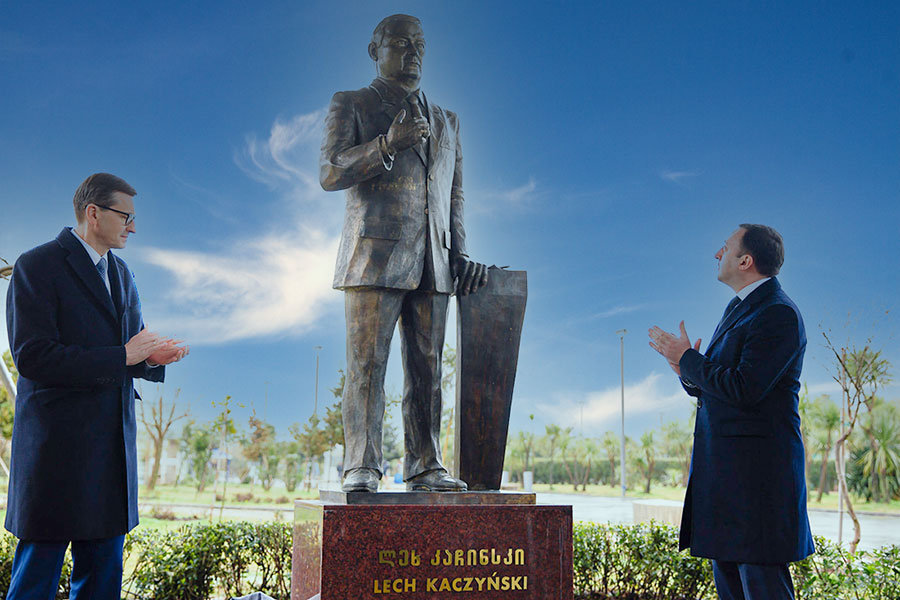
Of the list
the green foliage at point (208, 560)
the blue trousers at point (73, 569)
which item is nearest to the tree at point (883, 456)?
the green foliage at point (208, 560)

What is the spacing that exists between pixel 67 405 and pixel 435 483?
1.50m

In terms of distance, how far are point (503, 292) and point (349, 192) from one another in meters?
0.86

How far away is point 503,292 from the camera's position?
11.9ft

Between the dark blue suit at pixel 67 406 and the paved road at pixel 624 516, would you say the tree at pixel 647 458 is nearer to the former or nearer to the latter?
the paved road at pixel 624 516

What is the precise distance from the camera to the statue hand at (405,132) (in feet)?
10.6

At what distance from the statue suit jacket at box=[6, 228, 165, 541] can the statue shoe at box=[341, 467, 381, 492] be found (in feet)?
2.68

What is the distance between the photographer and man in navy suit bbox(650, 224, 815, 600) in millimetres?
2887

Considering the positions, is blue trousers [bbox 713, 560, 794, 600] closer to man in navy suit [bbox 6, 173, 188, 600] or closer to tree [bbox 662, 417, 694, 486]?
man in navy suit [bbox 6, 173, 188, 600]

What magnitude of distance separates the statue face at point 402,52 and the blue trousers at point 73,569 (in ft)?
7.67

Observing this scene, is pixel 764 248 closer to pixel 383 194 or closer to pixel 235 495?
pixel 383 194

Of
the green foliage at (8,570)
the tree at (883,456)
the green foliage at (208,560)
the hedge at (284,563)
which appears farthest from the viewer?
the tree at (883,456)

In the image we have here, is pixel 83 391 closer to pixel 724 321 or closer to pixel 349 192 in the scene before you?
pixel 349 192

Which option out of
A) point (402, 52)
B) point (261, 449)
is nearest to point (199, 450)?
point (261, 449)

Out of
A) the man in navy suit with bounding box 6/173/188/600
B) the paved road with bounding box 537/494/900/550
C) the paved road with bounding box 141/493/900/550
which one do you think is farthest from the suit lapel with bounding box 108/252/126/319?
the paved road with bounding box 537/494/900/550
